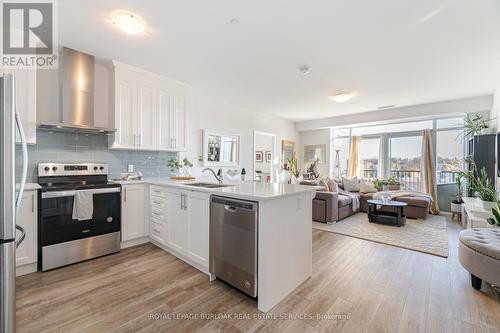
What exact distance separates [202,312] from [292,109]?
5.08m

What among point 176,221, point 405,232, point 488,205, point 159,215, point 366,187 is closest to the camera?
point 176,221

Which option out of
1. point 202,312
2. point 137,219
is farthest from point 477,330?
point 137,219

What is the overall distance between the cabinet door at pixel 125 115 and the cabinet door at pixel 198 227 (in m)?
1.44

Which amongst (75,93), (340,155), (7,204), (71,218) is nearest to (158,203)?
(71,218)

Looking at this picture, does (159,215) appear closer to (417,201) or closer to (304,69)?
(304,69)

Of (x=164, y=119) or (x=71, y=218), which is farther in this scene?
(x=164, y=119)

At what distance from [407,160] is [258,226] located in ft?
20.9

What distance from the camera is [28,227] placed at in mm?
2377

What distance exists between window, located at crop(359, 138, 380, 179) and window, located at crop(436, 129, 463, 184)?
146cm

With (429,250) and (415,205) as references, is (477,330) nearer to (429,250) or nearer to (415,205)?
(429,250)

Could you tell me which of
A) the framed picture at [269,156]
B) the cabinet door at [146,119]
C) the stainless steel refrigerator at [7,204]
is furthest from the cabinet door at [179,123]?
the framed picture at [269,156]

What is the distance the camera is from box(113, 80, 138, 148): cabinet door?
10.2 feet

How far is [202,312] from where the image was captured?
1830 millimetres

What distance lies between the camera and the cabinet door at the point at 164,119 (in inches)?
140
